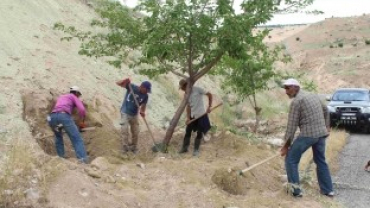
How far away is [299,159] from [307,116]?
28.7 inches

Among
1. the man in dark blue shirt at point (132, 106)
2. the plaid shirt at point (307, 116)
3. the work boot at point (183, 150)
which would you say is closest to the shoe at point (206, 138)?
the work boot at point (183, 150)

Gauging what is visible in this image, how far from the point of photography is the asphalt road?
8.00 meters

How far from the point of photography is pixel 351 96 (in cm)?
1692

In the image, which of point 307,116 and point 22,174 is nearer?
point 22,174

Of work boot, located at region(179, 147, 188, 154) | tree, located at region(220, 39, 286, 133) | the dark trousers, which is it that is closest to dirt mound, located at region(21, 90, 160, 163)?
work boot, located at region(179, 147, 188, 154)

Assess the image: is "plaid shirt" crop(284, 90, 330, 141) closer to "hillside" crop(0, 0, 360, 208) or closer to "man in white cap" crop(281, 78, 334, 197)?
"man in white cap" crop(281, 78, 334, 197)

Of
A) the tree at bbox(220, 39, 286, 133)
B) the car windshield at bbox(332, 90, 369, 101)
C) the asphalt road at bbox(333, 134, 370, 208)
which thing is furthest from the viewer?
the car windshield at bbox(332, 90, 369, 101)

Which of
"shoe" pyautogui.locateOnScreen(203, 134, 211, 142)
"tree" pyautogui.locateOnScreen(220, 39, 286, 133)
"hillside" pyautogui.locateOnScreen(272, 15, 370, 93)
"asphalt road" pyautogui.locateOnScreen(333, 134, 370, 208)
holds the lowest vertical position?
"asphalt road" pyautogui.locateOnScreen(333, 134, 370, 208)

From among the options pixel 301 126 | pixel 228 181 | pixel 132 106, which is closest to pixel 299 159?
pixel 301 126

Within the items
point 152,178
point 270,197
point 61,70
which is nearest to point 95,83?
point 61,70

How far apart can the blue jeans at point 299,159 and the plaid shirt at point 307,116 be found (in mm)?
123

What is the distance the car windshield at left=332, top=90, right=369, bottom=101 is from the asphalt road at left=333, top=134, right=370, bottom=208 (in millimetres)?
3363

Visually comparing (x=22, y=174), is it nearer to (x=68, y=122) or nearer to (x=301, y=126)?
(x=68, y=122)

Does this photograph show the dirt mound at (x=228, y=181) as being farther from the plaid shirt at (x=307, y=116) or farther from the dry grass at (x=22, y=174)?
the dry grass at (x=22, y=174)
